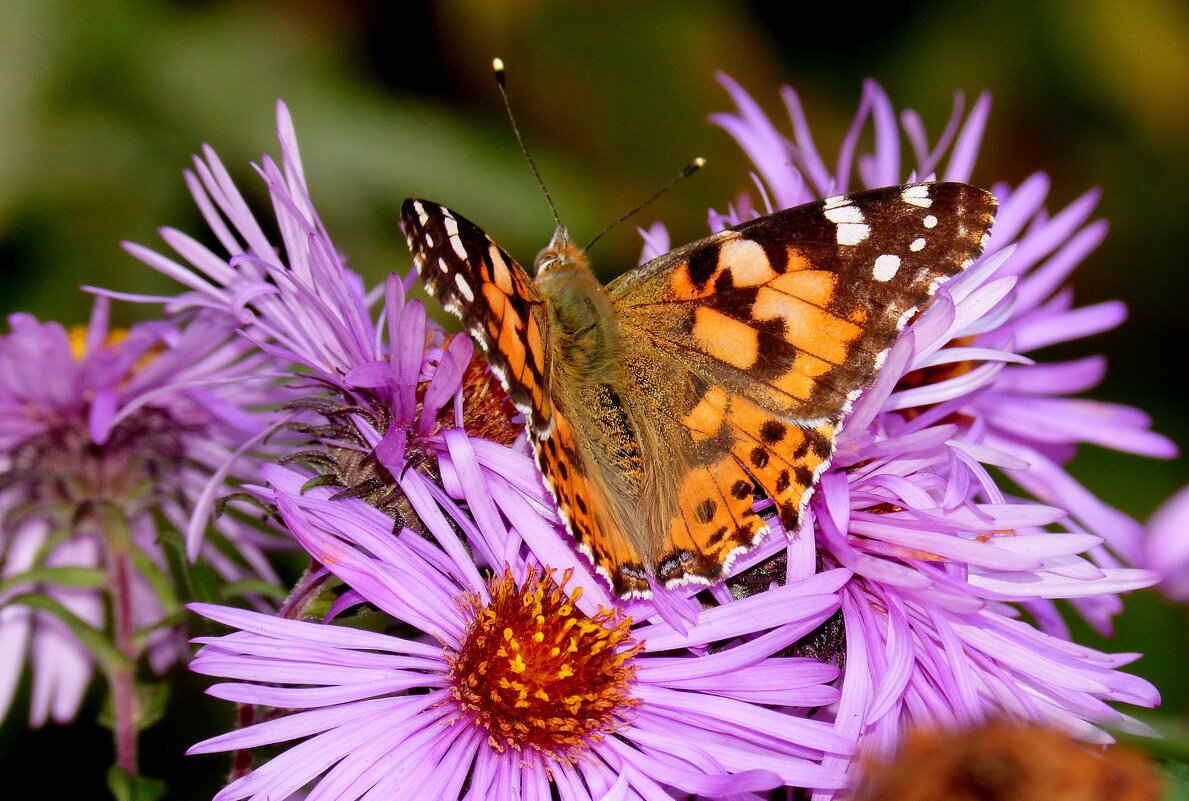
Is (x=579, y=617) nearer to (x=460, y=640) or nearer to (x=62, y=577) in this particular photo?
(x=460, y=640)

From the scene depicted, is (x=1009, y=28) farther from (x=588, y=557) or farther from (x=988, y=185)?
(x=588, y=557)

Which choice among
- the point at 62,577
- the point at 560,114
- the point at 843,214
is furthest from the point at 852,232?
the point at 560,114

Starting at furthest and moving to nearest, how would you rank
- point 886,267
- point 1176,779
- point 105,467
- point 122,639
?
point 105,467, point 122,639, point 886,267, point 1176,779

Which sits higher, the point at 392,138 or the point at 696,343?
the point at 392,138

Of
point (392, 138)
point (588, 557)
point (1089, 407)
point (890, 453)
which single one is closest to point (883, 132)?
point (1089, 407)

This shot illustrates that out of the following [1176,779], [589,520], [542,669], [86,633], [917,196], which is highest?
[917,196]

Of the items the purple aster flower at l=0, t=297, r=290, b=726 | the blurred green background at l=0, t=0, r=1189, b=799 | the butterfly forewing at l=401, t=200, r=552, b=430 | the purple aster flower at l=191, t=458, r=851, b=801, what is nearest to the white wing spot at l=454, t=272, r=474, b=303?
the butterfly forewing at l=401, t=200, r=552, b=430

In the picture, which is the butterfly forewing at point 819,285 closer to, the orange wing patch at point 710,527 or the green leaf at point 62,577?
the orange wing patch at point 710,527
